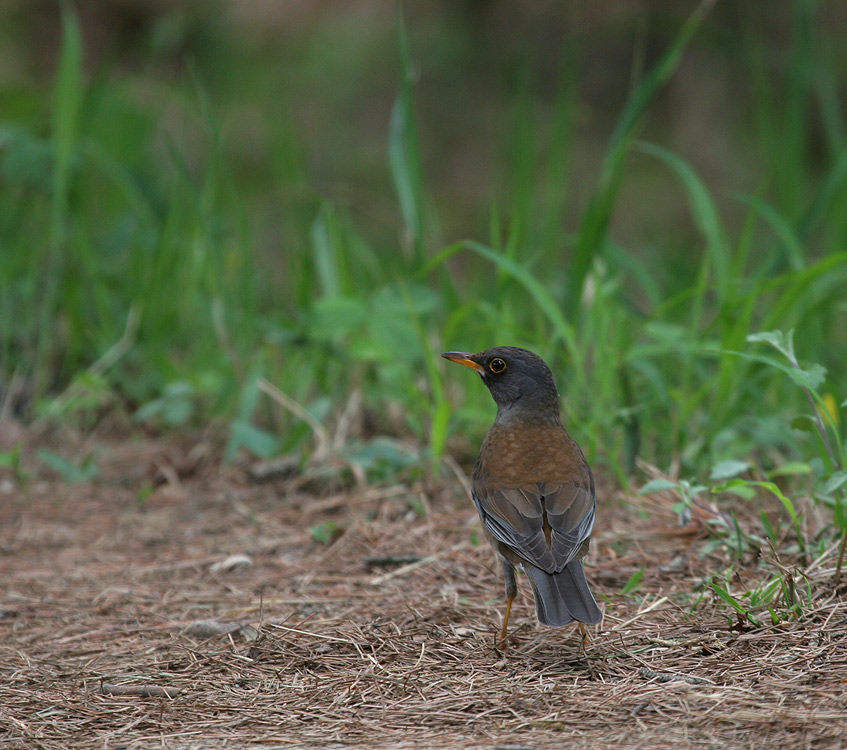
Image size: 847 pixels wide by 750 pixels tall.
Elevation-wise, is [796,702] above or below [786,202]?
below

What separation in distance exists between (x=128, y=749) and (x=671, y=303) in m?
2.78

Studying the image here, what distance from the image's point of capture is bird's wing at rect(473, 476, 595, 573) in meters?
3.00

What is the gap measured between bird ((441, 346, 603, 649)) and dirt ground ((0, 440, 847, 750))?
17cm

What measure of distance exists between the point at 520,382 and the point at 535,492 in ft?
2.22

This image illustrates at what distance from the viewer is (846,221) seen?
5.35m

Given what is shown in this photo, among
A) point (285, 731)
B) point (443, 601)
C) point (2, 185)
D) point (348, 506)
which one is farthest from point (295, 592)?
point (2, 185)

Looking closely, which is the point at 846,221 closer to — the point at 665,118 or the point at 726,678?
the point at 726,678

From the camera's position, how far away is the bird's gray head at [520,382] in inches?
150

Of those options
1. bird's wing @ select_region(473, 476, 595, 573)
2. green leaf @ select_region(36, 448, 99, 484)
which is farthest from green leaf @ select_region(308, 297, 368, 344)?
bird's wing @ select_region(473, 476, 595, 573)

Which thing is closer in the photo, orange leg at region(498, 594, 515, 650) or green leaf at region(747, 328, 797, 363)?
orange leg at region(498, 594, 515, 650)

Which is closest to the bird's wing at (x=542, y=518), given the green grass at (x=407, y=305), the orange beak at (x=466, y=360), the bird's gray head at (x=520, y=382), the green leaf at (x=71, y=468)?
the bird's gray head at (x=520, y=382)

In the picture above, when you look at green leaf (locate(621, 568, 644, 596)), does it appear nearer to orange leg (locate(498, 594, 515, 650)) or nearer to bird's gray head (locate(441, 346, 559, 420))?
orange leg (locate(498, 594, 515, 650))

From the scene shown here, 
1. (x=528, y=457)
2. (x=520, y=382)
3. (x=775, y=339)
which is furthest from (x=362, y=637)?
(x=775, y=339)

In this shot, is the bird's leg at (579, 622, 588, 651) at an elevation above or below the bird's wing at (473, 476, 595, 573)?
below
